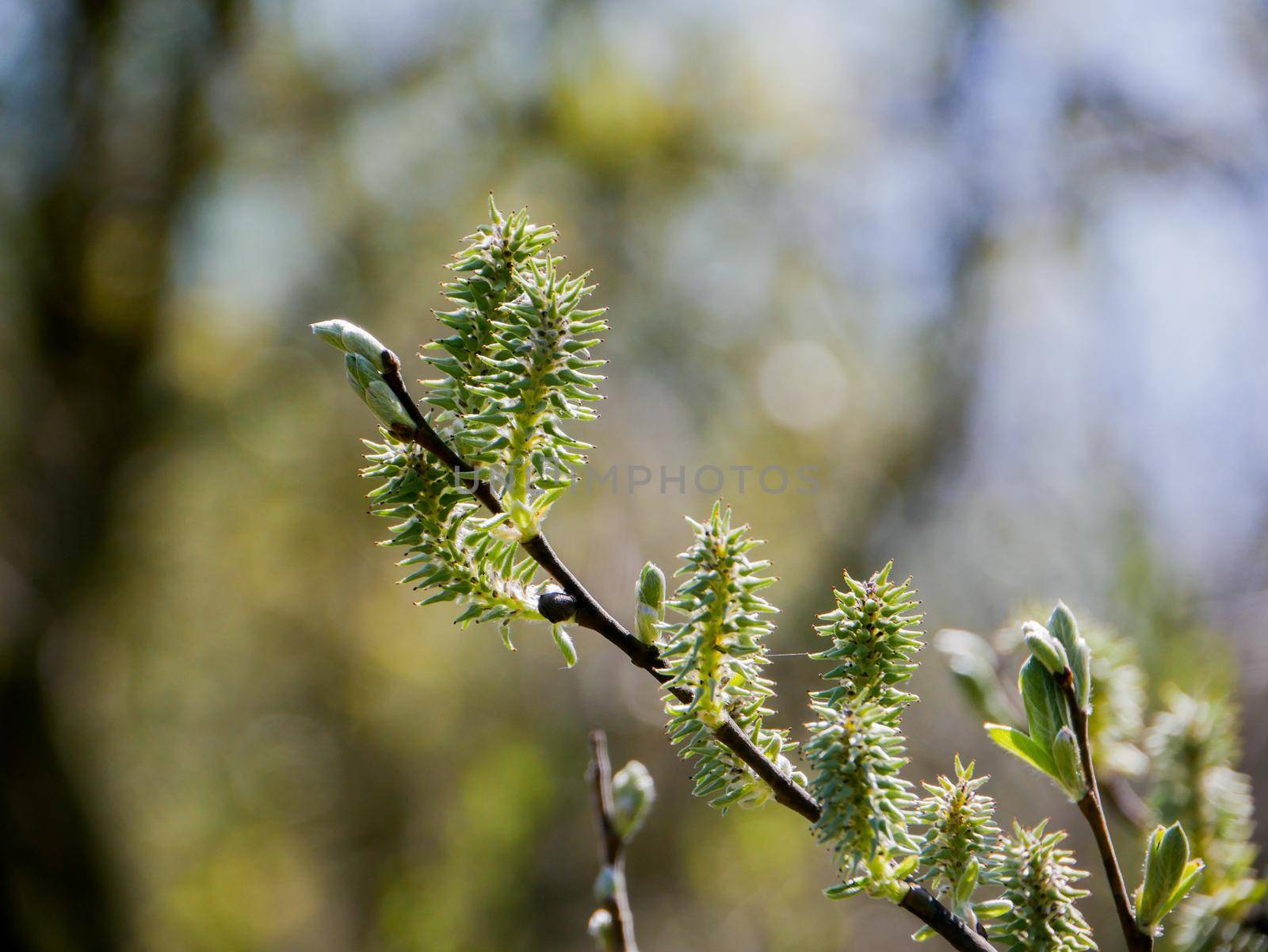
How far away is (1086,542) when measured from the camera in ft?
6.41

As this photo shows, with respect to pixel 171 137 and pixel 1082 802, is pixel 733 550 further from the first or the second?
pixel 171 137

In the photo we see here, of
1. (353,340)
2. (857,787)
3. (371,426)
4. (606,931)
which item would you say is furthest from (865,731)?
(371,426)

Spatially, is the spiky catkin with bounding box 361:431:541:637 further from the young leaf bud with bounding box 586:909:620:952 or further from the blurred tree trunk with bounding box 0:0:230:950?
the blurred tree trunk with bounding box 0:0:230:950

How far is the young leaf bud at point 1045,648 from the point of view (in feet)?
1.03

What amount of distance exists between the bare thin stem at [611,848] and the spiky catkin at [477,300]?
4.9 inches

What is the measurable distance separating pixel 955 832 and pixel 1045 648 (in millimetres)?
73

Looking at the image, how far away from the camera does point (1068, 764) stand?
0.33m

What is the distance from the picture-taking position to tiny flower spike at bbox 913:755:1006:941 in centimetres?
32

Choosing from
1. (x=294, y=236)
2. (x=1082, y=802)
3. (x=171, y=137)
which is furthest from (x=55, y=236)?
(x=1082, y=802)

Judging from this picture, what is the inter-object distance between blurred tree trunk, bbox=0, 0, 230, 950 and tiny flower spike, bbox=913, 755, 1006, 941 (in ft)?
8.89

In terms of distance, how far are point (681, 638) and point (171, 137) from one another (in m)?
3.08

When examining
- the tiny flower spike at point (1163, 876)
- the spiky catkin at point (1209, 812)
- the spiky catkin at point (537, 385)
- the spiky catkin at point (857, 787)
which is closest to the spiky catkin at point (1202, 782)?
the spiky catkin at point (1209, 812)

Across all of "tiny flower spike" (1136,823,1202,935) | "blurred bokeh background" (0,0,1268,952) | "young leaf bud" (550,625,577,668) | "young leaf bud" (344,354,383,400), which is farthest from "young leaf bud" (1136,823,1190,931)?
"blurred bokeh background" (0,0,1268,952)

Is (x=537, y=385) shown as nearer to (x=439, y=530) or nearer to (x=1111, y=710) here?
(x=439, y=530)
